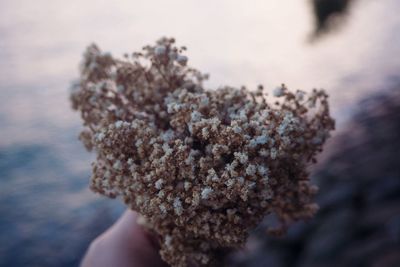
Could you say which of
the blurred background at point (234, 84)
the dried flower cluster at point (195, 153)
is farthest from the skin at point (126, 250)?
the blurred background at point (234, 84)

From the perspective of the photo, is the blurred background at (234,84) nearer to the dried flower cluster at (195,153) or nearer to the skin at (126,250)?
the skin at (126,250)

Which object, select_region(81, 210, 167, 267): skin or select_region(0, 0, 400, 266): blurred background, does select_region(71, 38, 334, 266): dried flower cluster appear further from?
select_region(0, 0, 400, 266): blurred background

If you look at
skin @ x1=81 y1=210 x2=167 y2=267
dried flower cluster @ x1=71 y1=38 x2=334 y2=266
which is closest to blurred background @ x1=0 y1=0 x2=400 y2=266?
skin @ x1=81 y1=210 x2=167 y2=267

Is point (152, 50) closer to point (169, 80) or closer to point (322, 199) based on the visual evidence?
point (169, 80)

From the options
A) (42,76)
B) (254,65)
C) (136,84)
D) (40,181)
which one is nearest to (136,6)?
(42,76)

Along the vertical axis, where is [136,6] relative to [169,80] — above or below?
above

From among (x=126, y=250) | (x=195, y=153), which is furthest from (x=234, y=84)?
(x=195, y=153)

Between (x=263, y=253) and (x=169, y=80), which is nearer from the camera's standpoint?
(x=169, y=80)

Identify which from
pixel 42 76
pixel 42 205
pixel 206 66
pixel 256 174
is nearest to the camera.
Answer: pixel 256 174
